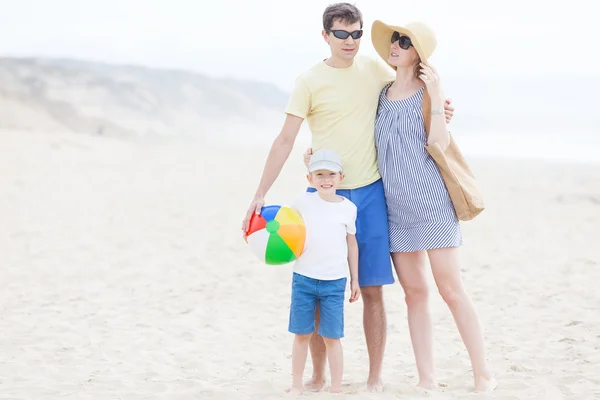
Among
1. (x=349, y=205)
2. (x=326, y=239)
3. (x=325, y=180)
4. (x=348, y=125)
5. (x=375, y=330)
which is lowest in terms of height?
(x=375, y=330)

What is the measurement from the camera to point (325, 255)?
4.27m

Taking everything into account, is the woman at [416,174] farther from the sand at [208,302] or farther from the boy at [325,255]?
the sand at [208,302]

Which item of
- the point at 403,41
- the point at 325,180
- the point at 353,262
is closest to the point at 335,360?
the point at 353,262

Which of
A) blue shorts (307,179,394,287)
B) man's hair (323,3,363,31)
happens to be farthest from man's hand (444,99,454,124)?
man's hair (323,3,363,31)

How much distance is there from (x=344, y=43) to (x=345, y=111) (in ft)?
1.17

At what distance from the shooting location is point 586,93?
2064 inches

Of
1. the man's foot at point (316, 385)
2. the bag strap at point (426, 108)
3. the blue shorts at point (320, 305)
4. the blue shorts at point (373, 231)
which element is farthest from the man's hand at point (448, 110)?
the man's foot at point (316, 385)

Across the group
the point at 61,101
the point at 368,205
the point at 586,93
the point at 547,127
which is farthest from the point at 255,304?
the point at 586,93

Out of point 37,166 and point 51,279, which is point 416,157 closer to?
point 51,279

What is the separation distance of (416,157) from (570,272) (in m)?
5.02

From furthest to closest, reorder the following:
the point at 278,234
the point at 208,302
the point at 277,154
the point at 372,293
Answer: the point at 208,302
the point at 372,293
the point at 277,154
the point at 278,234

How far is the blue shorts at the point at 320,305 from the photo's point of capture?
4.30m

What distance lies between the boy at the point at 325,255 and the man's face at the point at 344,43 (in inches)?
21.0

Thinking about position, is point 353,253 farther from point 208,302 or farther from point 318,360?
point 208,302
